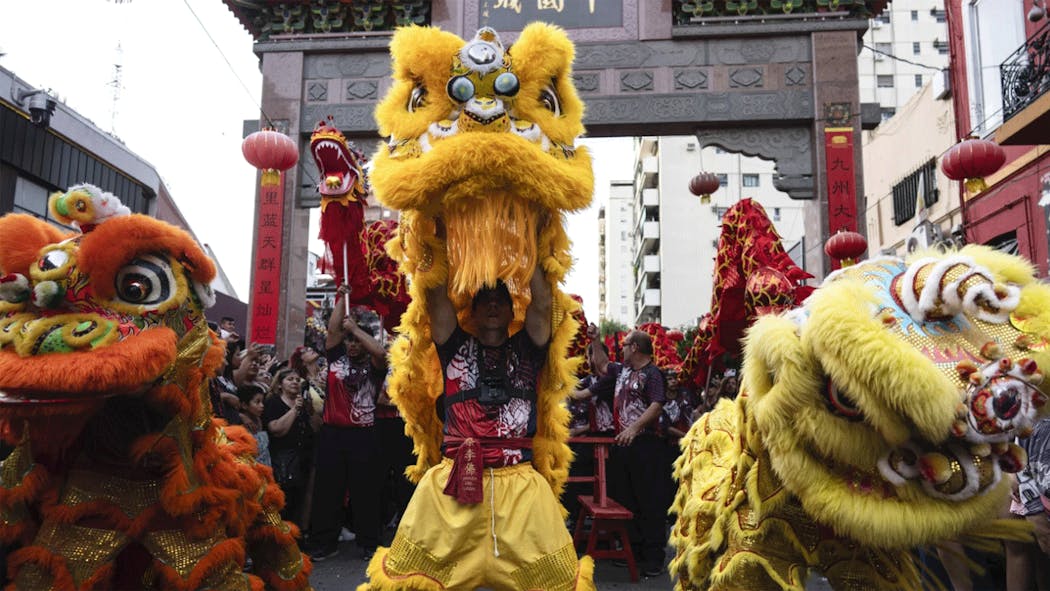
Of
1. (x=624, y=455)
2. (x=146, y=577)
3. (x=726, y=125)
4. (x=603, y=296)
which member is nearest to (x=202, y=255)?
(x=146, y=577)

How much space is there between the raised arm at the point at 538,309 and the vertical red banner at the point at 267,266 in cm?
740

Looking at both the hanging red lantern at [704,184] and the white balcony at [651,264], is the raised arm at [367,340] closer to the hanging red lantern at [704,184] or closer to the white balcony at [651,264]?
the hanging red lantern at [704,184]

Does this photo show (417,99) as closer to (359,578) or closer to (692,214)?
(359,578)

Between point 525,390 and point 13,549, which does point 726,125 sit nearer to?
point 525,390

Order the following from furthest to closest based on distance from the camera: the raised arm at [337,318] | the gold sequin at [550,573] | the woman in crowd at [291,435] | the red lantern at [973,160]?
the red lantern at [973,160] < the woman in crowd at [291,435] < the raised arm at [337,318] < the gold sequin at [550,573]

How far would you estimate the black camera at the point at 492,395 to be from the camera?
Result: 7.75ft

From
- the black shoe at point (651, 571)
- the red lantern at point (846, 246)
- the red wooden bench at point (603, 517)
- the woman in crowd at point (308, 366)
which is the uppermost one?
the red lantern at point (846, 246)

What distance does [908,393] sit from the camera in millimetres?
1605

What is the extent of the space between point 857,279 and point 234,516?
2.14 m

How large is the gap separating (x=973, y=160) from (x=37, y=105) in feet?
39.2

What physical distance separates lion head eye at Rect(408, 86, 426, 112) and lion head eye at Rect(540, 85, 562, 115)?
0.39 metres

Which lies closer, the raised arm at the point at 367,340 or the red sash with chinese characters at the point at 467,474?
the red sash with chinese characters at the point at 467,474

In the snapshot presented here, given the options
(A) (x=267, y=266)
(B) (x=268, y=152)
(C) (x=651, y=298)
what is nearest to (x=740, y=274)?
(B) (x=268, y=152)

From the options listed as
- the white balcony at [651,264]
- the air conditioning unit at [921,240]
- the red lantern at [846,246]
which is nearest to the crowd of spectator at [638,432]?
the air conditioning unit at [921,240]
